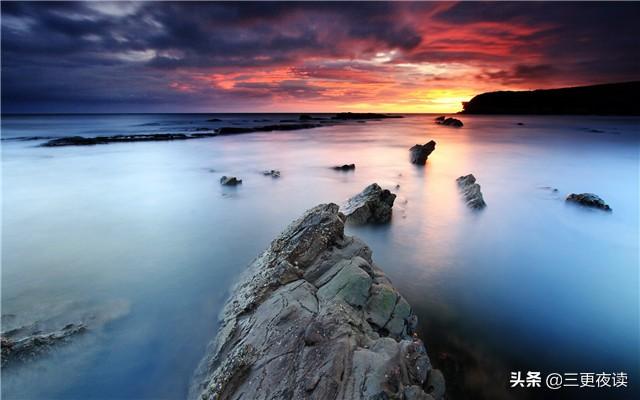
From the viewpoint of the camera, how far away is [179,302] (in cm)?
611

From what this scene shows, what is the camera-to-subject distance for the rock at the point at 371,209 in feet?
31.3

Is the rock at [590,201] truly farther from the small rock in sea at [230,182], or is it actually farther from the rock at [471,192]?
the small rock in sea at [230,182]

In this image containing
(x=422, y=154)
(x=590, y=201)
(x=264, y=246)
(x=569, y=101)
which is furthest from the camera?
(x=569, y=101)

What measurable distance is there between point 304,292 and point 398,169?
15.6 meters

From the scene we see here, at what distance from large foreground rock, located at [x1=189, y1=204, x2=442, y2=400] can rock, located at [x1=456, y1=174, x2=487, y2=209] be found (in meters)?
7.43

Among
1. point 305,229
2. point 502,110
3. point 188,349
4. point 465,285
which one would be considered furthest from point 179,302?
point 502,110

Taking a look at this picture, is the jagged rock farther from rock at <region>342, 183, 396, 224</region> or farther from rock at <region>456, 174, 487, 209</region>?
rock at <region>456, 174, 487, 209</region>

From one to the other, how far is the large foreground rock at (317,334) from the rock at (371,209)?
366cm

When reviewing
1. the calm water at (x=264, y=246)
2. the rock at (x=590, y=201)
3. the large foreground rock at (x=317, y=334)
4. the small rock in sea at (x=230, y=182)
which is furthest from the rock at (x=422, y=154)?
the large foreground rock at (x=317, y=334)

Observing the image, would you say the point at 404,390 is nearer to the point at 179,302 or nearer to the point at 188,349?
the point at 188,349

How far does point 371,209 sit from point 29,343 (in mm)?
7829

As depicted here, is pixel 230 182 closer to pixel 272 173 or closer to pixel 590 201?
pixel 272 173

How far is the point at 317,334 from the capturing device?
3.63 m

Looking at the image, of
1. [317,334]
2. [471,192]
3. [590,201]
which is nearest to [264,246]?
[317,334]
